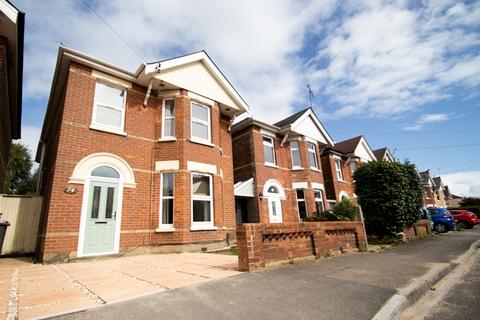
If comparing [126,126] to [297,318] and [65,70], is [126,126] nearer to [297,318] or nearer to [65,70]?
[65,70]

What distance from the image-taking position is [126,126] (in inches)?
390

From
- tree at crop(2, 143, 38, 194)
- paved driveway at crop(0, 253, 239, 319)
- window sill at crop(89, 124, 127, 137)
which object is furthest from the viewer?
tree at crop(2, 143, 38, 194)

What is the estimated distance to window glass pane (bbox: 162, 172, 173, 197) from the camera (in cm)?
1001

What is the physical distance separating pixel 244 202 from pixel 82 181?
348 inches

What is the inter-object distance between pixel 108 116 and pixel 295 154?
38.4 ft

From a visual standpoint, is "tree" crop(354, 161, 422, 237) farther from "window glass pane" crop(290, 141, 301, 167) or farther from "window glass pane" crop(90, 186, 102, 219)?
"window glass pane" crop(90, 186, 102, 219)

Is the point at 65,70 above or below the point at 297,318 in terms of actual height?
above

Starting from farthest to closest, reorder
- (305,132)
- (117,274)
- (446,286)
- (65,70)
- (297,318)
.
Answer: (305,132), (65,70), (117,274), (446,286), (297,318)

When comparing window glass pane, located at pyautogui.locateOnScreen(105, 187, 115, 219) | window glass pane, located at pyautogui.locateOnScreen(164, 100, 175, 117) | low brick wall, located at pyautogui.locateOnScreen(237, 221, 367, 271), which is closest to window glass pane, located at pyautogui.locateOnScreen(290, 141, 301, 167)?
low brick wall, located at pyautogui.locateOnScreen(237, 221, 367, 271)

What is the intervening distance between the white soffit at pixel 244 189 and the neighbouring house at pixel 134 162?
120 centimetres

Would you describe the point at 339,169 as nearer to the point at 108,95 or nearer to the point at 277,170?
the point at 277,170

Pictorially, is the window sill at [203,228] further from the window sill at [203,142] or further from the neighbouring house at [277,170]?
the window sill at [203,142]

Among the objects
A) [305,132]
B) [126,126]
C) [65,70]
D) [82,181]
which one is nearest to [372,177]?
[305,132]

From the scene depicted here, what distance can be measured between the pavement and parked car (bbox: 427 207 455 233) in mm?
18006
